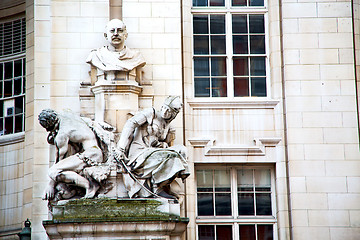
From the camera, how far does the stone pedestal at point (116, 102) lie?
61.6 ft

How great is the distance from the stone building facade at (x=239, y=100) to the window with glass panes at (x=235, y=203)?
0.02 meters

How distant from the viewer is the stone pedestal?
18766 mm

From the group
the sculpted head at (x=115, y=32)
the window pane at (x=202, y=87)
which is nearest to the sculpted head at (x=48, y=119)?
the sculpted head at (x=115, y=32)

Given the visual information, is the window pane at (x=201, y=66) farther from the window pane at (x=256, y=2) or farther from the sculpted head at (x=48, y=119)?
the sculpted head at (x=48, y=119)

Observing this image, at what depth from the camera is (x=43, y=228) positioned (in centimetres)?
1859

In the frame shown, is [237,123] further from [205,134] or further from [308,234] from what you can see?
[308,234]

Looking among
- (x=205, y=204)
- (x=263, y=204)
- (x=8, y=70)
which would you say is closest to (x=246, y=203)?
(x=263, y=204)

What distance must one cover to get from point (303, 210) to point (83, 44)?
5.70 meters

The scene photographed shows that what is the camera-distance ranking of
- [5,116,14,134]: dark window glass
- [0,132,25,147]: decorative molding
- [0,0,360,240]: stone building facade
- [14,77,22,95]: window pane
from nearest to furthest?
[0,0,360,240]: stone building facade
[0,132,25,147]: decorative molding
[5,116,14,134]: dark window glass
[14,77,22,95]: window pane

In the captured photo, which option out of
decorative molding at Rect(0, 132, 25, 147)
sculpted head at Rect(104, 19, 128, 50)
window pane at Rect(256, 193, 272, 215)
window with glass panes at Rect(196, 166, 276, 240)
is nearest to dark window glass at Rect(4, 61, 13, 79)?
decorative molding at Rect(0, 132, 25, 147)

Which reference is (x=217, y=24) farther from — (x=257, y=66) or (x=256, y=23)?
(x=257, y=66)

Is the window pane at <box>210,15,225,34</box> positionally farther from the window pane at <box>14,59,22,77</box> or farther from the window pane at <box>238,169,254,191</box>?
the window pane at <box>14,59,22,77</box>

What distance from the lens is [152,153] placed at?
18.0 meters

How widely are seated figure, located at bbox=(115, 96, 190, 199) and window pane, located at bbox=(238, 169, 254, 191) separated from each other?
190 cm
